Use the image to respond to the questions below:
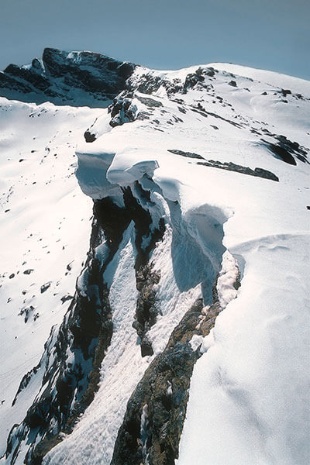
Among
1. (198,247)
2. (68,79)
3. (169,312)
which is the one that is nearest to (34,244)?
(169,312)

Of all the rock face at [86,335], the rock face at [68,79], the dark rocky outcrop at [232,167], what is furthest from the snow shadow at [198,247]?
the rock face at [68,79]

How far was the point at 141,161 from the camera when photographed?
12.0 meters

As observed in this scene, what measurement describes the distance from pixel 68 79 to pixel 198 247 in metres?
104

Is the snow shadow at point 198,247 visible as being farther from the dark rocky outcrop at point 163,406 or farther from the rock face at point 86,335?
the rock face at point 86,335

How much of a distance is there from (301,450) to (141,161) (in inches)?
397

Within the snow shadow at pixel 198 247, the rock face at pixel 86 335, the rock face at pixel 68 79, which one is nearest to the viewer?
the snow shadow at pixel 198 247

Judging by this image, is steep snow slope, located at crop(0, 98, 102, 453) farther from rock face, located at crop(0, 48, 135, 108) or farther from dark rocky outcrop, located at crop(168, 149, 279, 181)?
rock face, located at crop(0, 48, 135, 108)

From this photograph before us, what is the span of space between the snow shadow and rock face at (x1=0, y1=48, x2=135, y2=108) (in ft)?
279

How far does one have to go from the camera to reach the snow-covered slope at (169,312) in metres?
4.24

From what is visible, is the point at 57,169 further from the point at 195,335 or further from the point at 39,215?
the point at 195,335

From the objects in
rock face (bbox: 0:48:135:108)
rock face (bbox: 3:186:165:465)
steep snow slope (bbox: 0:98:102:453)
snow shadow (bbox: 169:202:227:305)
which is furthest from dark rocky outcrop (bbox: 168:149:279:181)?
rock face (bbox: 0:48:135:108)

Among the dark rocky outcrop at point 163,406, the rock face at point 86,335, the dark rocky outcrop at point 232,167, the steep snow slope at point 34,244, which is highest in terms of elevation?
the dark rocky outcrop at point 232,167

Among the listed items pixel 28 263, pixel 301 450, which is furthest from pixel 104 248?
pixel 28 263

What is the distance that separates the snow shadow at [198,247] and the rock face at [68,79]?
85.1 metres
